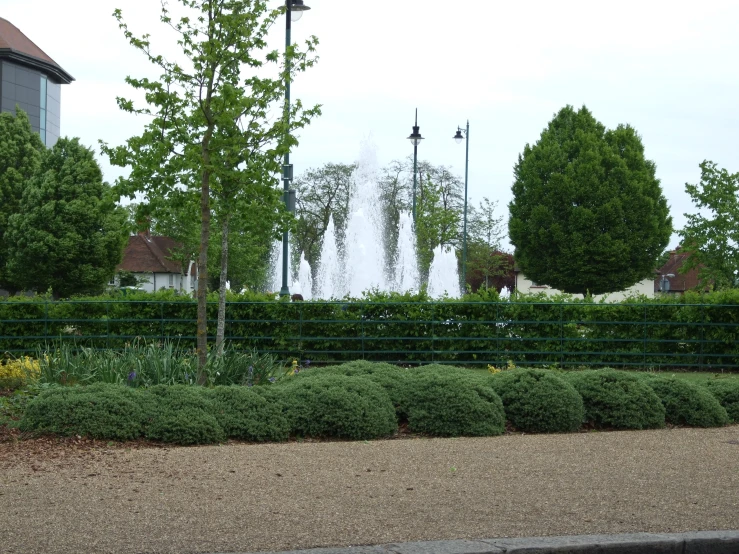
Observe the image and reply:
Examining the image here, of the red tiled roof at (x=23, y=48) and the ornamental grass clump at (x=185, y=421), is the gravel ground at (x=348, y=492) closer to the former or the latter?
the ornamental grass clump at (x=185, y=421)

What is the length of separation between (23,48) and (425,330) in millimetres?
48023

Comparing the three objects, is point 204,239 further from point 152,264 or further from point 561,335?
point 152,264

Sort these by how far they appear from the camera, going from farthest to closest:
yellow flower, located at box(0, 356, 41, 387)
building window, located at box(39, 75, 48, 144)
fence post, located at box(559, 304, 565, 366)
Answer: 1. building window, located at box(39, 75, 48, 144)
2. fence post, located at box(559, 304, 565, 366)
3. yellow flower, located at box(0, 356, 41, 387)

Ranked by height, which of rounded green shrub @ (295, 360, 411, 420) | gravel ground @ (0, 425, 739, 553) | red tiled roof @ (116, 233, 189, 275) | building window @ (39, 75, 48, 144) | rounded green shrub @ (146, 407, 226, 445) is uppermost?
building window @ (39, 75, 48, 144)

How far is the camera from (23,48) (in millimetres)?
57188

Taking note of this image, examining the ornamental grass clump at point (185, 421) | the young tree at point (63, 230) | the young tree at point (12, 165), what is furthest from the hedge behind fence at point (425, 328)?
the young tree at point (12, 165)

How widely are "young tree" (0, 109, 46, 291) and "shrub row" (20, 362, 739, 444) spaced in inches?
1274

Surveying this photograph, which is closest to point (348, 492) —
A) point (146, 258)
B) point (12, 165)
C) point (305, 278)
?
point (12, 165)

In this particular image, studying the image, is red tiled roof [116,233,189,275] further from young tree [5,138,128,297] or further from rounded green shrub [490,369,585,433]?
rounded green shrub [490,369,585,433]

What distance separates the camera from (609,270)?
45844 mm

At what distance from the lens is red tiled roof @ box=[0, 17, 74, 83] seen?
55031 millimetres

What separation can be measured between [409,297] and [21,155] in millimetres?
29227

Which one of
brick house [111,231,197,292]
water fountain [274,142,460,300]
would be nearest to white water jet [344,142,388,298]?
water fountain [274,142,460,300]

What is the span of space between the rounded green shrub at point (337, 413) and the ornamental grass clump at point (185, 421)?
0.87m
